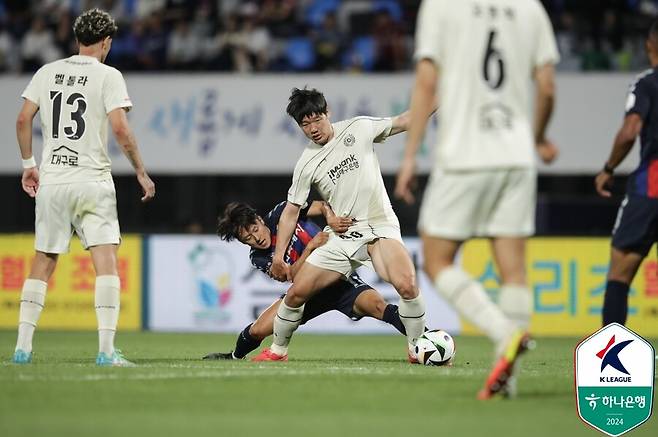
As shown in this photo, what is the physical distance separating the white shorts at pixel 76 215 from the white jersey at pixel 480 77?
2.72 metres

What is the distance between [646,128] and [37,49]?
13128mm

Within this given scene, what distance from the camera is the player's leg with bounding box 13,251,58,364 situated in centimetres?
830

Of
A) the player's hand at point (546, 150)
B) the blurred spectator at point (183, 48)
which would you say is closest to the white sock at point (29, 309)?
the player's hand at point (546, 150)

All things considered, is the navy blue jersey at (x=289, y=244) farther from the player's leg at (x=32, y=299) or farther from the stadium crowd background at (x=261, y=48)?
the stadium crowd background at (x=261, y=48)

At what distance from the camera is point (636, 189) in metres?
8.44

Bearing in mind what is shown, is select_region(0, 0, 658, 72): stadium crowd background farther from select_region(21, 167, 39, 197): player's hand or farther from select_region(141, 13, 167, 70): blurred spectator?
select_region(21, 167, 39, 197): player's hand

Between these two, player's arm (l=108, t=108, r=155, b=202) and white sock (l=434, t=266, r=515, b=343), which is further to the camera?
player's arm (l=108, t=108, r=155, b=202)

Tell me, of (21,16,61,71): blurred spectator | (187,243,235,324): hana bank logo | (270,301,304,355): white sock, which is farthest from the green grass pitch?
(21,16,61,71): blurred spectator

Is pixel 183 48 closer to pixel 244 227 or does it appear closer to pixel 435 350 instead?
pixel 244 227

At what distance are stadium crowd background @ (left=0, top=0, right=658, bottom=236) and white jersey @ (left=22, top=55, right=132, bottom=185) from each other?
1025 centimetres

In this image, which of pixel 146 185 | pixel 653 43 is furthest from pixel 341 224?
pixel 653 43

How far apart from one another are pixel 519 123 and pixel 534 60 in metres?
0.36

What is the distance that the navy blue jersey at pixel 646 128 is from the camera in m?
8.28

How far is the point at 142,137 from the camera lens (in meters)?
19.0
